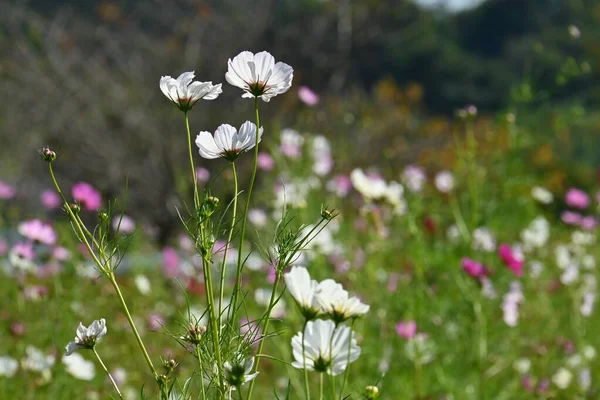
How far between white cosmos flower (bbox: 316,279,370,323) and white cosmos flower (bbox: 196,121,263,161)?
0.19 metres

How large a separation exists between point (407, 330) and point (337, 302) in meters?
1.31

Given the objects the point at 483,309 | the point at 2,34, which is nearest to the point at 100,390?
the point at 483,309

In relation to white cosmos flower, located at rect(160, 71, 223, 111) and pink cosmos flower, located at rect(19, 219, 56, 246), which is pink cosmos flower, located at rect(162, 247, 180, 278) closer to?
pink cosmos flower, located at rect(19, 219, 56, 246)

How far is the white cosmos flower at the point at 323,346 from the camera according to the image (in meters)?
0.88

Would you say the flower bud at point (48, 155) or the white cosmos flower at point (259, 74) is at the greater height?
the white cosmos flower at point (259, 74)

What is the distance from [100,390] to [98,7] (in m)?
6.68

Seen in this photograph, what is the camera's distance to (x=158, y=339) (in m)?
3.07

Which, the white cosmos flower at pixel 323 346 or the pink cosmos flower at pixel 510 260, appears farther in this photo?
the pink cosmos flower at pixel 510 260

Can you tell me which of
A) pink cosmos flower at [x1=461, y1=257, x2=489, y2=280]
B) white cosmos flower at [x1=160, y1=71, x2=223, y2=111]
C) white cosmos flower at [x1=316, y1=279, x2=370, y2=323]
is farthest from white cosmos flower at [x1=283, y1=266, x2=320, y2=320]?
pink cosmos flower at [x1=461, y1=257, x2=489, y2=280]

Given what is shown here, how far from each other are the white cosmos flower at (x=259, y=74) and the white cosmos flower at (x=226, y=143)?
0.16 feet

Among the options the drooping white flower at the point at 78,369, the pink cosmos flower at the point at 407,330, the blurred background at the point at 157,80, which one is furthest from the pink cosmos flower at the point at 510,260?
the blurred background at the point at 157,80

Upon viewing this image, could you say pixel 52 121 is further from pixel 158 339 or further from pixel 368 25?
pixel 158 339

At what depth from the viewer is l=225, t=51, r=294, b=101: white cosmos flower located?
0.87 metres

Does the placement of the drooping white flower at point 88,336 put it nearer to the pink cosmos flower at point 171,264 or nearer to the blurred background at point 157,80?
the pink cosmos flower at point 171,264
